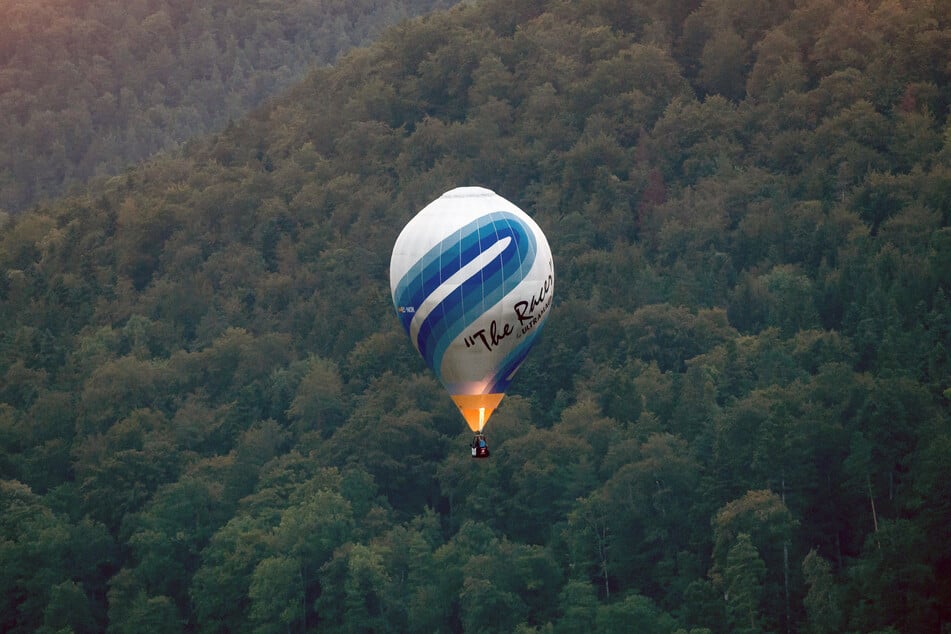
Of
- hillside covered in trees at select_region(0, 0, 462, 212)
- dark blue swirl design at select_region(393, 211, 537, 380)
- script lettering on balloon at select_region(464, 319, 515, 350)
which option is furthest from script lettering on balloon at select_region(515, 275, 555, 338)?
hillside covered in trees at select_region(0, 0, 462, 212)

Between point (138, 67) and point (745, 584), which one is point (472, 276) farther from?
point (138, 67)

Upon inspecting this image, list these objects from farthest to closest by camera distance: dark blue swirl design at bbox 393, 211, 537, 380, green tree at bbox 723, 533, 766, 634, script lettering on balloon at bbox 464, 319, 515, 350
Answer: green tree at bbox 723, 533, 766, 634 → script lettering on balloon at bbox 464, 319, 515, 350 → dark blue swirl design at bbox 393, 211, 537, 380

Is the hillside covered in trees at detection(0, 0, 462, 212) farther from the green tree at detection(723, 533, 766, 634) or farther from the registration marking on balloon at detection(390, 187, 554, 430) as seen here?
the registration marking on balloon at detection(390, 187, 554, 430)

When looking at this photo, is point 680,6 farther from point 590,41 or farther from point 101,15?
point 101,15

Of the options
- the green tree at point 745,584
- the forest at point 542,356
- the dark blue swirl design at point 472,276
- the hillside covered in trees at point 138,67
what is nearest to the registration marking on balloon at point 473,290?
the dark blue swirl design at point 472,276

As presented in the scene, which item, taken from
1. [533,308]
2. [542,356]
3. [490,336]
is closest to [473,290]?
[490,336]

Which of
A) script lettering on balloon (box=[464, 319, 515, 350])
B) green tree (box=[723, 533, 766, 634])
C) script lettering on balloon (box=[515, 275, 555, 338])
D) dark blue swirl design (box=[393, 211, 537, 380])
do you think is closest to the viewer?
dark blue swirl design (box=[393, 211, 537, 380])

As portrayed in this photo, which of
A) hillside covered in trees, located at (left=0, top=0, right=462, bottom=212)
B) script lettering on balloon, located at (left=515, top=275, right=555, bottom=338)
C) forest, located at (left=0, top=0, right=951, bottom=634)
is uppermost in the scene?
hillside covered in trees, located at (left=0, top=0, right=462, bottom=212)

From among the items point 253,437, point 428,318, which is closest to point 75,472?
point 253,437

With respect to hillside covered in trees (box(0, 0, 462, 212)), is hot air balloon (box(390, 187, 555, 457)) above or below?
below
